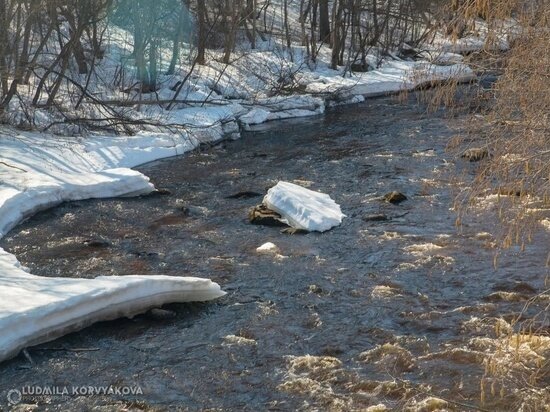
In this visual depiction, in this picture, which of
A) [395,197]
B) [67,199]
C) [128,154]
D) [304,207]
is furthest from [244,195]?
[128,154]

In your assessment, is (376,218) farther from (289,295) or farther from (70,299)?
(70,299)

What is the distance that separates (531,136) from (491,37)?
0.92m

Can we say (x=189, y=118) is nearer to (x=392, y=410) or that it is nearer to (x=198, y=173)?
(x=198, y=173)

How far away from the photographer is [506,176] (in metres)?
6.00

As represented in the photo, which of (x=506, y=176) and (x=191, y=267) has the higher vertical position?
(x=506, y=176)

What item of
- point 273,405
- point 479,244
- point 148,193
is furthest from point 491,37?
point 148,193

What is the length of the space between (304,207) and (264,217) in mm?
633

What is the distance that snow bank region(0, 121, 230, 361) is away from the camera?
7789mm

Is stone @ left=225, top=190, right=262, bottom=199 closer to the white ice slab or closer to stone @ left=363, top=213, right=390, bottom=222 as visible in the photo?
stone @ left=363, top=213, right=390, bottom=222

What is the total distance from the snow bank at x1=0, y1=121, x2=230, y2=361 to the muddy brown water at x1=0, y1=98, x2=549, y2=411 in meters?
0.19

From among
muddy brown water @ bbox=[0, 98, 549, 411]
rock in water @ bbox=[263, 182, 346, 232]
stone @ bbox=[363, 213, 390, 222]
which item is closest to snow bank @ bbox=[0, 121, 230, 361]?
muddy brown water @ bbox=[0, 98, 549, 411]

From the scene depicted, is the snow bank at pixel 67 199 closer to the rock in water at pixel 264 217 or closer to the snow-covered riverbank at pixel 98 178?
the snow-covered riverbank at pixel 98 178

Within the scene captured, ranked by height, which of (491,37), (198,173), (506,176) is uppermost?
(491,37)

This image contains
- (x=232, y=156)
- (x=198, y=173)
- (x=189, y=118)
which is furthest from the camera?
(x=189, y=118)
